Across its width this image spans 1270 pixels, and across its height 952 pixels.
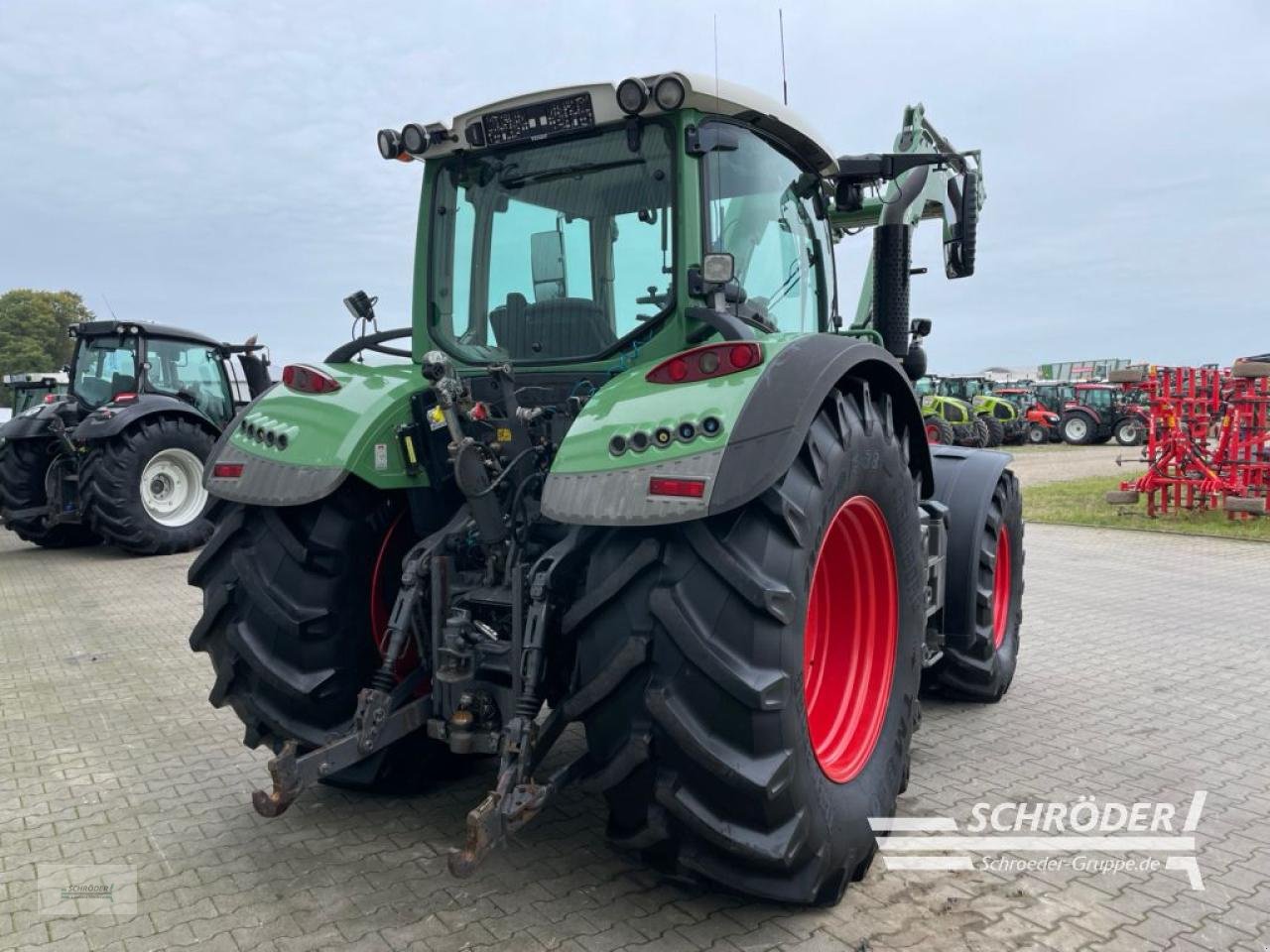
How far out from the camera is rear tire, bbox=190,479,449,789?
3.11 metres

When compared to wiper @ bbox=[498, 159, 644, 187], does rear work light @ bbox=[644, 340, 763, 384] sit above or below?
below

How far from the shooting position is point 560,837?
3201 millimetres

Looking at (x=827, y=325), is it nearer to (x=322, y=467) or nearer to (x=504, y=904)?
(x=322, y=467)

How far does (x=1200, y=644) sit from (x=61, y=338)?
53.2m

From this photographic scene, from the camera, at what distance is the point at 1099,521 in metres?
12.0

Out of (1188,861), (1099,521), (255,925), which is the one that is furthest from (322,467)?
(1099,521)

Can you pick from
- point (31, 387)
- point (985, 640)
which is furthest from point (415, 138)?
point (31, 387)

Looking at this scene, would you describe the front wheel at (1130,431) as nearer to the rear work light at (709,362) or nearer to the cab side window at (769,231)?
the cab side window at (769,231)

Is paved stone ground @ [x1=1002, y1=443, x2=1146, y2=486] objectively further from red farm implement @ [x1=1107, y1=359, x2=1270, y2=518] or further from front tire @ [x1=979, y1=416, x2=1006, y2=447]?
red farm implement @ [x1=1107, y1=359, x2=1270, y2=518]

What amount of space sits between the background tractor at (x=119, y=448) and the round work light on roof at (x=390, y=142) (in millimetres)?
7692

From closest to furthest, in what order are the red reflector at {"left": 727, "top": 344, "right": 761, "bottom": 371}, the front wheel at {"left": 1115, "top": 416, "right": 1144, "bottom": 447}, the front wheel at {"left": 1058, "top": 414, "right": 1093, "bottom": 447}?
the red reflector at {"left": 727, "top": 344, "right": 761, "bottom": 371}, the front wheel at {"left": 1115, "top": 416, "right": 1144, "bottom": 447}, the front wheel at {"left": 1058, "top": 414, "right": 1093, "bottom": 447}

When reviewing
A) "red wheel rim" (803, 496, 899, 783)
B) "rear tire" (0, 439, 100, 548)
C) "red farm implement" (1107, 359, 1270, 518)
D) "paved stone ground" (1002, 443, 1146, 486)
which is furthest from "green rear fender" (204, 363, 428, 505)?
"paved stone ground" (1002, 443, 1146, 486)

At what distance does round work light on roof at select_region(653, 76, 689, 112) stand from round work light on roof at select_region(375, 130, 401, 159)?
1.12m

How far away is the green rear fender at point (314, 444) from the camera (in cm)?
307
